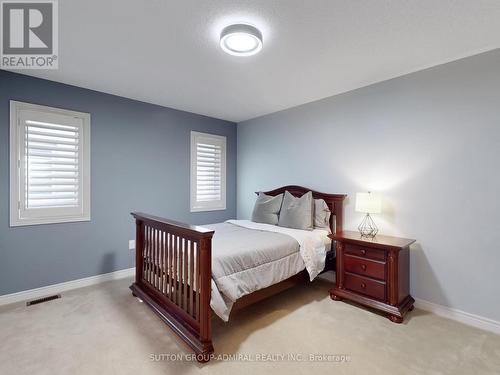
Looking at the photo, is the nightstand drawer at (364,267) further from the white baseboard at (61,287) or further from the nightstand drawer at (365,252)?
the white baseboard at (61,287)

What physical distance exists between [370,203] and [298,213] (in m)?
0.89

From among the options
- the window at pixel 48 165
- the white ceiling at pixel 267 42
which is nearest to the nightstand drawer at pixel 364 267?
the white ceiling at pixel 267 42

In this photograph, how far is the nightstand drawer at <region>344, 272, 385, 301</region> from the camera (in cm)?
244

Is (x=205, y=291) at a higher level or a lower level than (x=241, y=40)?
lower

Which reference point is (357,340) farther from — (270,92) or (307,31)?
(270,92)

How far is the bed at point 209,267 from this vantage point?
185cm

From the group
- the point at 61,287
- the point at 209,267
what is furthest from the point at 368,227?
the point at 61,287

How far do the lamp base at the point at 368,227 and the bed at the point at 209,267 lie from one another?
27 centimetres

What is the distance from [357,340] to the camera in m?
2.04

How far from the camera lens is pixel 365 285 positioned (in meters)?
2.56

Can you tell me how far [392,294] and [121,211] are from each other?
11.1 feet

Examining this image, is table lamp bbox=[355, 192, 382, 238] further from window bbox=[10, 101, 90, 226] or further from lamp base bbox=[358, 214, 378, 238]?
window bbox=[10, 101, 90, 226]

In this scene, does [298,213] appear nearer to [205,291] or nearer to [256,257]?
[256,257]

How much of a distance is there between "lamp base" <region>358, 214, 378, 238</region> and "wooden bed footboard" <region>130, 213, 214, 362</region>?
6.44 ft
